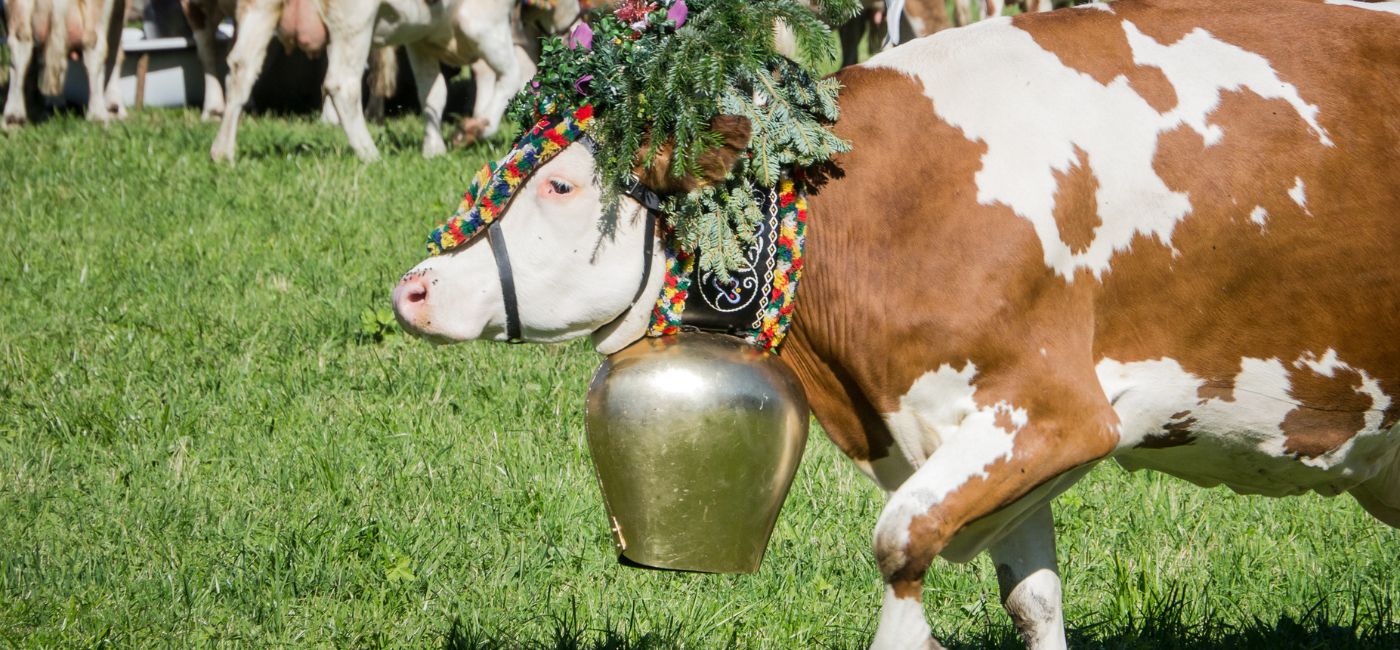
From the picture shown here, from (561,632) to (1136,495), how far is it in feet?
6.34

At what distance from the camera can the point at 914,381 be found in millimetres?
2934

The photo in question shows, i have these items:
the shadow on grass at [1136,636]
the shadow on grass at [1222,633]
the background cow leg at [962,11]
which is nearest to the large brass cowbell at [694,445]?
the shadow on grass at [1136,636]

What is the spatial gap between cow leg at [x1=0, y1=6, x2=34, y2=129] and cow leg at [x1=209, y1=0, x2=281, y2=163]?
8.43 feet

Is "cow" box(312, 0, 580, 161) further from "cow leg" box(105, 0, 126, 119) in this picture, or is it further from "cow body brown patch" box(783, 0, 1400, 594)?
"cow body brown patch" box(783, 0, 1400, 594)

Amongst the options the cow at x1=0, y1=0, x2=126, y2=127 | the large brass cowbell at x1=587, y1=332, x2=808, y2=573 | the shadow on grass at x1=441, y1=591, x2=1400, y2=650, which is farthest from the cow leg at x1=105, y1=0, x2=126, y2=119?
the large brass cowbell at x1=587, y1=332, x2=808, y2=573

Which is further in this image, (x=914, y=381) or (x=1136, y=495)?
(x=1136, y=495)

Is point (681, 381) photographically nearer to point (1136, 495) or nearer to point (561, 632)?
point (561, 632)

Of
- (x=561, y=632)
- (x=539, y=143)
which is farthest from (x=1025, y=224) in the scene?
(x=561, y=632)

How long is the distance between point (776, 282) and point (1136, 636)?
1609 mm

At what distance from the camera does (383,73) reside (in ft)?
43.2

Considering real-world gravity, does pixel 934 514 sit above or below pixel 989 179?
below

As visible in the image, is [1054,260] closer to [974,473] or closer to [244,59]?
[974,473]

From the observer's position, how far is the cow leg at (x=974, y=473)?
2.83 meters

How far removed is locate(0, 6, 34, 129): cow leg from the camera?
41.9 feet
